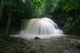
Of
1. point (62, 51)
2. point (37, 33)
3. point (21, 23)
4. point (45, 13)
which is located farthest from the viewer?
point (45, 13)

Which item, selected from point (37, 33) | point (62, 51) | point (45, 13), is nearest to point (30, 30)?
point (37, 33)

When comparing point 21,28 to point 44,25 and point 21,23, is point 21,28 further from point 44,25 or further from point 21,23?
point 44,25

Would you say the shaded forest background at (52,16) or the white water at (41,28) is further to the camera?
the white water at (41,28)

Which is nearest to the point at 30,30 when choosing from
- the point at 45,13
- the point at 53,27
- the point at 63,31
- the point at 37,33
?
the point at 37,33

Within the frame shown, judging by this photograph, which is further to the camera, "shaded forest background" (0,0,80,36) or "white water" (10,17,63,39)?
"white water" (10,17,63,39)

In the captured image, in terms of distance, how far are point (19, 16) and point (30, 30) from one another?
2060 millimetres

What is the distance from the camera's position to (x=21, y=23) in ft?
53.7

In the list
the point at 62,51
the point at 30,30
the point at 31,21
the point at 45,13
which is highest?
the point at 45,13

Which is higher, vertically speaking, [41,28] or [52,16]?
[52,16]

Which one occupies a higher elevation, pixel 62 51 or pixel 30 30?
pixel 30 30

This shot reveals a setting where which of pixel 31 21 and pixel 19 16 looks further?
pixel 31 21

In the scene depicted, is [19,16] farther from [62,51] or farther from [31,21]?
[62,51]

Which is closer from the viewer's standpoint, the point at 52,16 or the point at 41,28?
the point at 41,28

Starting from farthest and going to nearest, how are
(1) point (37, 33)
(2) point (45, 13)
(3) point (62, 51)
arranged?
(2) point (45, 13), (1) point (37, 33), (3) point (62, 51)
